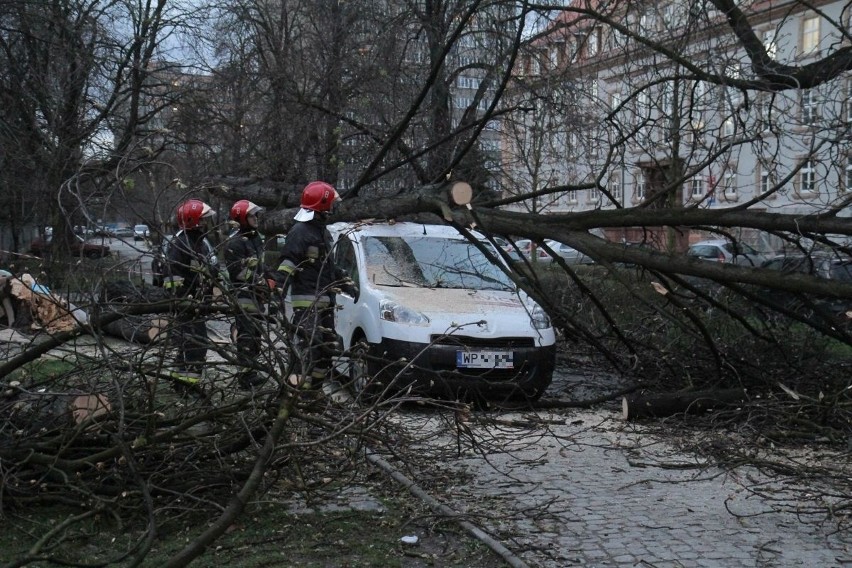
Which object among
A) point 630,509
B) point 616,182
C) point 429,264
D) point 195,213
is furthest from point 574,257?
point 630,509

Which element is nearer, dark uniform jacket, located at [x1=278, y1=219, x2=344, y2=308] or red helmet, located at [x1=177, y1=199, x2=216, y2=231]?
dark uniform jacket, located at [x1=278, y1=219, x2=344, y2=308]

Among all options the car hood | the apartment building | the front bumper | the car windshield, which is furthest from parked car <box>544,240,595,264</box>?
the front bumper

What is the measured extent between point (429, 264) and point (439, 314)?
1.17 m

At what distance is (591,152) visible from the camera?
1259 centimetres

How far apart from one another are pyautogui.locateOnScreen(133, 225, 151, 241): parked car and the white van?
86.5 inches

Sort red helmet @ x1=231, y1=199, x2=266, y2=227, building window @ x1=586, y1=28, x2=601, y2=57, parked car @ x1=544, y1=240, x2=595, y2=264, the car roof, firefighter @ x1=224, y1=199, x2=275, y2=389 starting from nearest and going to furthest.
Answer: firefighter @ x1=224, y1=199, x2=275, y2=389
parked car @ x1=544, y1=240, x2=595, y2=264
red helmet @ x1=231, y1=199, x2=266, y2=227
the car roof
building window @ x1=586, y1=28, x2=601, y2=57

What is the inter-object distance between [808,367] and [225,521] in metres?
5.82

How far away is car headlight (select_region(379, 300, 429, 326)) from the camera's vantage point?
848cm

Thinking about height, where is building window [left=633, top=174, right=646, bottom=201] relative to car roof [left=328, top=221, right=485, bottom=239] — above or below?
above

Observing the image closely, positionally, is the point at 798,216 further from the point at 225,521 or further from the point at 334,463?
the point at 225,521

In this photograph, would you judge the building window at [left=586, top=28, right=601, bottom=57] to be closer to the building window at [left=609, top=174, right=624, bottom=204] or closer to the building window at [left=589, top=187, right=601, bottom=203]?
the building window at [left=609, top=174, right=624, bottom=204]

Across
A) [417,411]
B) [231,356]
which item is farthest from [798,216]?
[231,356]

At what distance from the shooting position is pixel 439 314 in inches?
338

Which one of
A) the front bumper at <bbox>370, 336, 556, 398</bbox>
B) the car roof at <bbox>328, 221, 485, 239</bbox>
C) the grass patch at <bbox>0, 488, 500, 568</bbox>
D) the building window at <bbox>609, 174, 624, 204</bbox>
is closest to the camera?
the grass patch at <bbox>0, 488, 500, 568</bbox>
